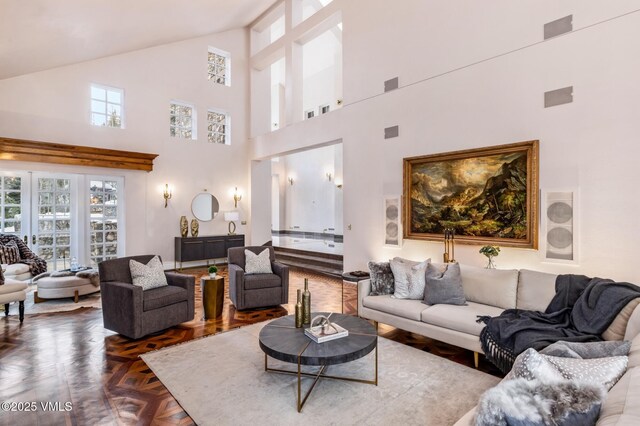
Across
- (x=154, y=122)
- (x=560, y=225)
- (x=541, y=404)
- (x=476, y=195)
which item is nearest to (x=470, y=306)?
(x=560, y=225)

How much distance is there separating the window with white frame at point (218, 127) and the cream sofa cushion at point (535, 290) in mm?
7769

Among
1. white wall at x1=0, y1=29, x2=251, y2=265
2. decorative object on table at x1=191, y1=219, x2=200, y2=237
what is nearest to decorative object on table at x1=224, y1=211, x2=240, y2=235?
white wall at x1=0, y1=29, x2=251, y2=265

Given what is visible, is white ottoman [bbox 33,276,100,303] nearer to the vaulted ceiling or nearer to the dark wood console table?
the dark wood console table

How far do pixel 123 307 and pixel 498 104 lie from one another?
5163 millimetres

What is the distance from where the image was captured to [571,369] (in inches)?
60.6

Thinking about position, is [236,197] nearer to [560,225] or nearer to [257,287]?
[257,287]

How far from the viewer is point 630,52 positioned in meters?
3.38

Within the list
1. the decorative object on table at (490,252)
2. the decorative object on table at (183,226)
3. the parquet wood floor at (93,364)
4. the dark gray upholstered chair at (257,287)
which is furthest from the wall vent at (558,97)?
the decorative object on table at (183,226)

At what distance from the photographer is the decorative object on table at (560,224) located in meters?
3.71

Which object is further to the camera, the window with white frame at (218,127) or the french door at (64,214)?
the window with white frame at (218,127)

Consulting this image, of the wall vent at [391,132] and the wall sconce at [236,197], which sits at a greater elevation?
the wall vent at [391,132]

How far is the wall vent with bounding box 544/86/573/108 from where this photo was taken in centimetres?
374

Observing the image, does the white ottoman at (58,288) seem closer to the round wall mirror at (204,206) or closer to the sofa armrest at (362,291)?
the round wall mirror at (204,206)

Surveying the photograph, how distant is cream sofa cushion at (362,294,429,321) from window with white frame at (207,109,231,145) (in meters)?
6.60
